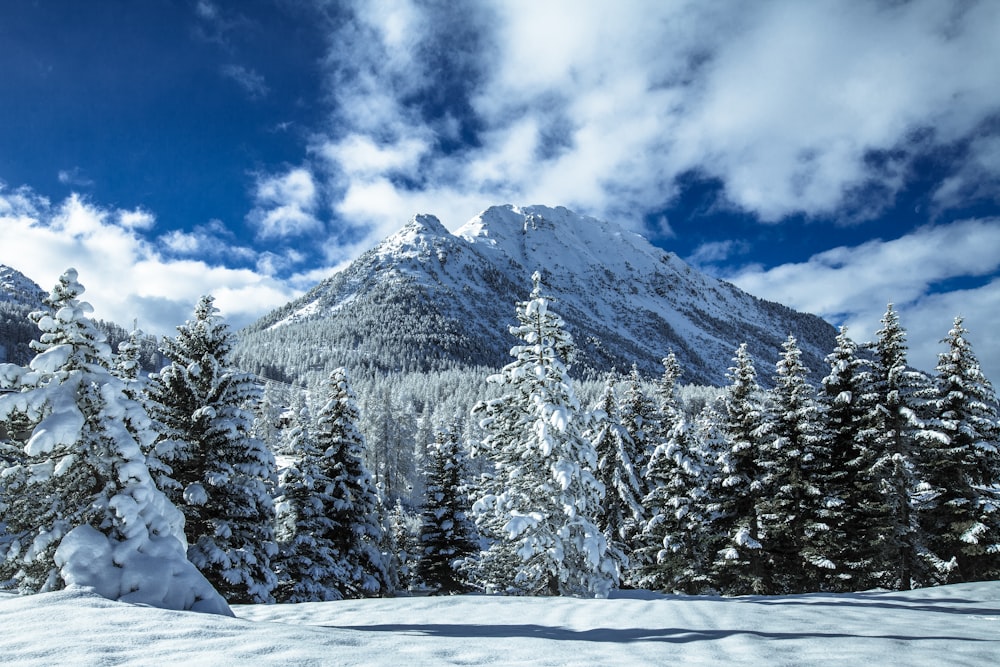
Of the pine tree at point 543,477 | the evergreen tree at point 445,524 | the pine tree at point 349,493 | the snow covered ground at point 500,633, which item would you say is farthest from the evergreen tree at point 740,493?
the pine tree at point 349,493

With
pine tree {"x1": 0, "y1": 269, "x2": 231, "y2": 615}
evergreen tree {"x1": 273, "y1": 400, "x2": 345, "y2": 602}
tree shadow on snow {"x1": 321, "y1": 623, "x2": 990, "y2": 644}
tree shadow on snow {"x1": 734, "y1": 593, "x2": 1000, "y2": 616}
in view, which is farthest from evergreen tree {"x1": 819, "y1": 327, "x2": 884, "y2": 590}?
pine tree {"x1": 0, "y1": 269, "x2": 231, "y2": 615}

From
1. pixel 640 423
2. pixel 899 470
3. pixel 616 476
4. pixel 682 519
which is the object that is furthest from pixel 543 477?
pixel 899 470

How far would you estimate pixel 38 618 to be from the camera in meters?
6.00

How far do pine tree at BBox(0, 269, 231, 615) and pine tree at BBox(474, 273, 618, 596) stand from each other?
948cm

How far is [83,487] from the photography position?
11227 millimetres

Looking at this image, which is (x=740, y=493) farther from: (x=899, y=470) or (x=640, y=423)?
(x=640, y=423)

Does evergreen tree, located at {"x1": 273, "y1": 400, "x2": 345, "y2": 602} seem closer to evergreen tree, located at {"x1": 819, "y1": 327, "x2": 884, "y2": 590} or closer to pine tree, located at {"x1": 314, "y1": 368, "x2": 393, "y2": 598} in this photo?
pine tree, located at {"x1": 314, "y1": 368, "x2": 393, "y2": 598}

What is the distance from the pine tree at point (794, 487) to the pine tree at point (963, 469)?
375cm

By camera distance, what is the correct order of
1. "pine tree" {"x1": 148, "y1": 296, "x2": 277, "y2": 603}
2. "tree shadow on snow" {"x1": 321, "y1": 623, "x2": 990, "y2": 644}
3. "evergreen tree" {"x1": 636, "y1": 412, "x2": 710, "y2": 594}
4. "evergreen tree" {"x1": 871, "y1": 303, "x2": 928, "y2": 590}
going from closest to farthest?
1. "tree shadow on snow" {"x1": 321, "y1": 623, "x2": 990, "y2": 644}
2. "pine tree" {"x1": 148, "y1": 296, "x2": 277, "y2": 603}
3. "evergreen tree" {"x1": 871, "y1": 303, "x2": 928, "y2": 590}
4. "evergreen tree" {"x1": 636, "y1": 412, "x2": 710, "y2": 594}

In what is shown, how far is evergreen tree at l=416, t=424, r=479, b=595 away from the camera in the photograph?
93.6 feet

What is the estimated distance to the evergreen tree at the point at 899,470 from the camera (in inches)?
821

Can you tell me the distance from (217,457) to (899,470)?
24291 mm

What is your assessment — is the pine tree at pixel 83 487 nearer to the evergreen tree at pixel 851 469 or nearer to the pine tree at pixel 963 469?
the evergreen tree at pixel 851 469

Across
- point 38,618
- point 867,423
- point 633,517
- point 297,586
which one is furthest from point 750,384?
point 38,618
